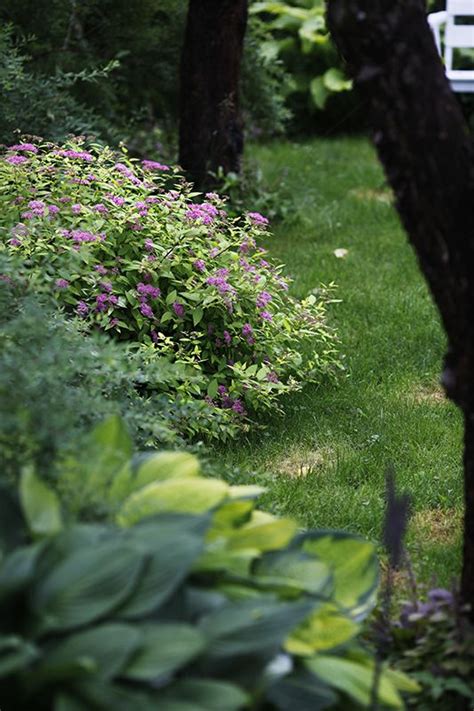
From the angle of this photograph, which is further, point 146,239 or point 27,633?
point 146,239

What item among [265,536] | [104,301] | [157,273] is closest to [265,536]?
[265,536]

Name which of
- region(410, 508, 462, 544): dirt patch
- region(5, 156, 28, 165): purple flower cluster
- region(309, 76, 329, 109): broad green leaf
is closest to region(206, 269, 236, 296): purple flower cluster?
region(5, 156, 28, 165): purple flower cluster

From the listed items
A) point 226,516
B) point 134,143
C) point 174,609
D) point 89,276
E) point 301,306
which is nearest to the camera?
point 174,609

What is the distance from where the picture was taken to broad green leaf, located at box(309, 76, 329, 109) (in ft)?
33.1

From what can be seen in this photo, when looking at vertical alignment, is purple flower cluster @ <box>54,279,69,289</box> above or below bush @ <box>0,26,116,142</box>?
Result: below

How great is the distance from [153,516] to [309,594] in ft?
1.22

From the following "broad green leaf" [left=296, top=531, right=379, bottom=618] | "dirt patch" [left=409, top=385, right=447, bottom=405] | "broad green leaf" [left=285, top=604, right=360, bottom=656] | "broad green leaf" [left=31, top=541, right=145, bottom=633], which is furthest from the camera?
"dirt patch" [left=409, top=385, right=447, bottom=405]

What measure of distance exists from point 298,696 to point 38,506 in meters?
0.62

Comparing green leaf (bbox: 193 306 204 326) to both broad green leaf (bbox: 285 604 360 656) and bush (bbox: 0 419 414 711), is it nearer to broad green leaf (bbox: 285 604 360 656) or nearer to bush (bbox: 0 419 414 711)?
bush (bbox: 0 419 414 711)

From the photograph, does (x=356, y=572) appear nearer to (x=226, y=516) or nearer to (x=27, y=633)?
(x=226, y=516)

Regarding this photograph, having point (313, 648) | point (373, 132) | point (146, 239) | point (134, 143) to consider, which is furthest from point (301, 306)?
point (134, 143)

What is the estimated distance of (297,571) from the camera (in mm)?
2293

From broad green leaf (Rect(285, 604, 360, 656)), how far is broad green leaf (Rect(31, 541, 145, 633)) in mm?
408

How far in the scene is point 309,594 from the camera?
2.23 m
